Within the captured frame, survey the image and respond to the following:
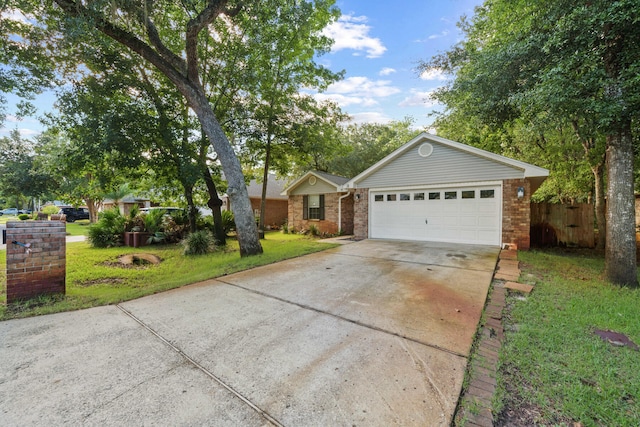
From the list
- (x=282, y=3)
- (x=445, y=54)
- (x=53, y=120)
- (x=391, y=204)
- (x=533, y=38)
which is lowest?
(x=391, y=204)

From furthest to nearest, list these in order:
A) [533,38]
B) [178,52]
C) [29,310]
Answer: [178,52], [533,38], [29,310]

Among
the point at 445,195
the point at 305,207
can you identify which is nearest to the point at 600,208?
the point at 445,195

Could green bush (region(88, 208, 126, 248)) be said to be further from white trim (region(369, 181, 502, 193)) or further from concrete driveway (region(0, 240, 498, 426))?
white trim (region(369, 181, 502, 193))

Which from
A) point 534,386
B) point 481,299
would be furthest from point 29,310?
point 481,299

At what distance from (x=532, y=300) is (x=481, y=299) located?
0.77m

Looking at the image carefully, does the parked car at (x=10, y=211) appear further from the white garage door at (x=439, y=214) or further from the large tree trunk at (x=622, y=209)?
the large tree trunk at (x=622, y=209)

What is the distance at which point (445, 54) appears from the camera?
357 inches

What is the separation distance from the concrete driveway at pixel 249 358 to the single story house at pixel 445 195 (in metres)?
5.48

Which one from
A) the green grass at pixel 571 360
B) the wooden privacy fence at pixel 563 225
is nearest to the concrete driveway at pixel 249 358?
the green grass at pixel 571 360

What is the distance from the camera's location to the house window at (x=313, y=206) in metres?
14.9

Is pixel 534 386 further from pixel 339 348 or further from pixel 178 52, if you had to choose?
pixel 178 52

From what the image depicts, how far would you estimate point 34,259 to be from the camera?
3.93 meters

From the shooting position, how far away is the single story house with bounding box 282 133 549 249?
28.0 feet

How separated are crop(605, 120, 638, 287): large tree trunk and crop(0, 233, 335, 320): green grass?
6.69m
